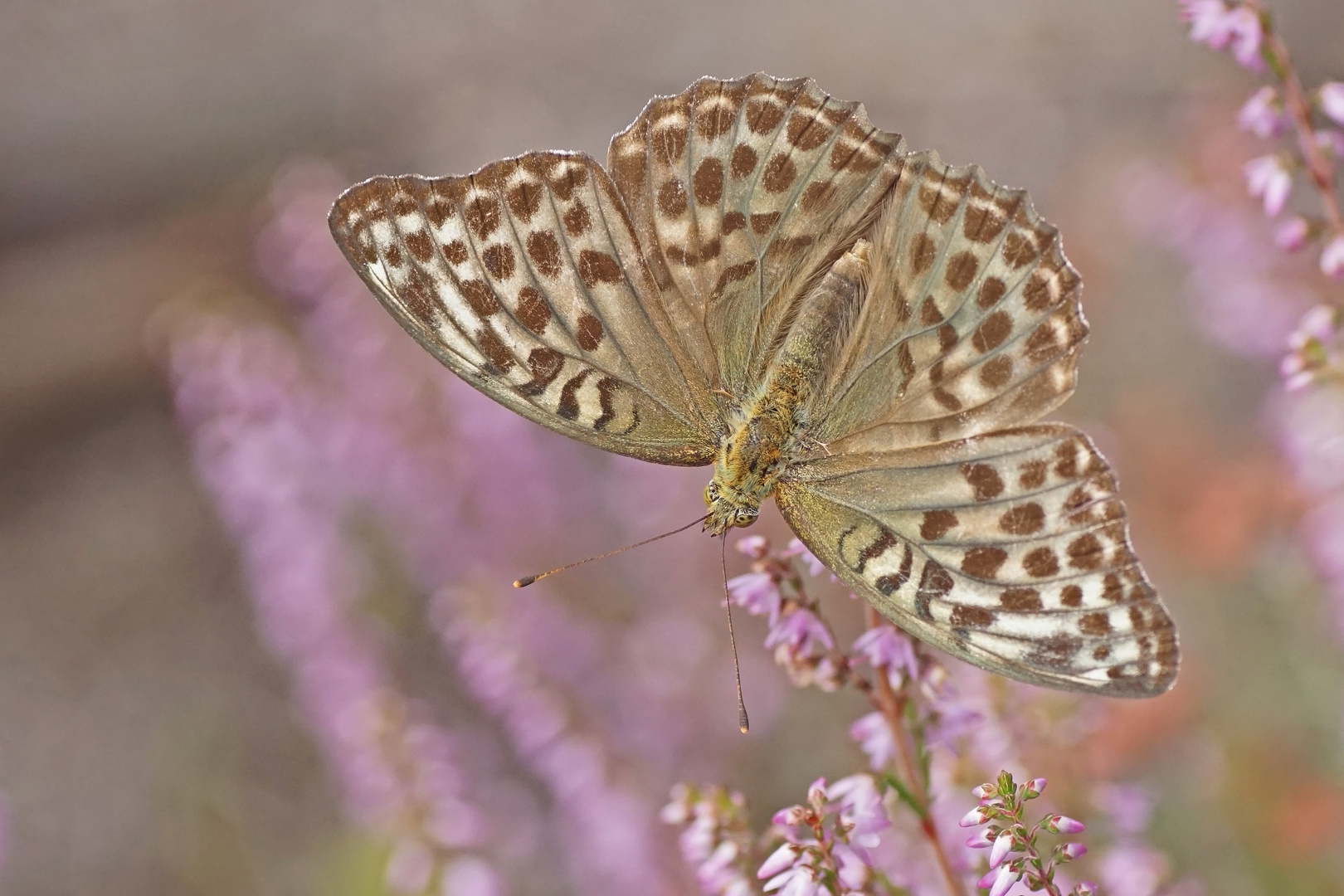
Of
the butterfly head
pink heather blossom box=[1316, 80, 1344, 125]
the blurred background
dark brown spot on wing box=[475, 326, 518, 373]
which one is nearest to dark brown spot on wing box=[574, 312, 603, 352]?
dark brown spot on wing box=[475, 326, 518, 373]

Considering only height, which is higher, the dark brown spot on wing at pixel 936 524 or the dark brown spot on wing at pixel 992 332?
the dark brown spot on wing at pixel 992 332

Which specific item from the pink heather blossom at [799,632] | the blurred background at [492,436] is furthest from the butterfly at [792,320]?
the blurred background at [492,436]

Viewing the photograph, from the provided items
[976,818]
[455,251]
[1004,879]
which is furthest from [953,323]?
[1004,879]

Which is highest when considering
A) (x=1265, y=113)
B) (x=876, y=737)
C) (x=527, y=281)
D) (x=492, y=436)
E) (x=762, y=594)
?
(x=492, y=436)

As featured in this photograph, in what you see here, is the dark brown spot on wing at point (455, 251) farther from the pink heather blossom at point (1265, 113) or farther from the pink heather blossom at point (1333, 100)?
the pink heather blossom at point (1333, 100)

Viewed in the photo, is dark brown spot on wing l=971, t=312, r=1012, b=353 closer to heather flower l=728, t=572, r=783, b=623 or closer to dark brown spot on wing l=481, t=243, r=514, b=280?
heather flower l=728, t=572, r=783, b=623

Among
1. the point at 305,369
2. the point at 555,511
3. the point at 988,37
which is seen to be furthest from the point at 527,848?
the point at 988,37

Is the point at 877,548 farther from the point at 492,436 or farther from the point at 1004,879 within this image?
the point at 492,436

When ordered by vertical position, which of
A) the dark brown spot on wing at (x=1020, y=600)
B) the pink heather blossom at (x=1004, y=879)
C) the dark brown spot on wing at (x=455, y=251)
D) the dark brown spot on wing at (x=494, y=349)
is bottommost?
the pink heather blossom at (x=1004, y=879)
